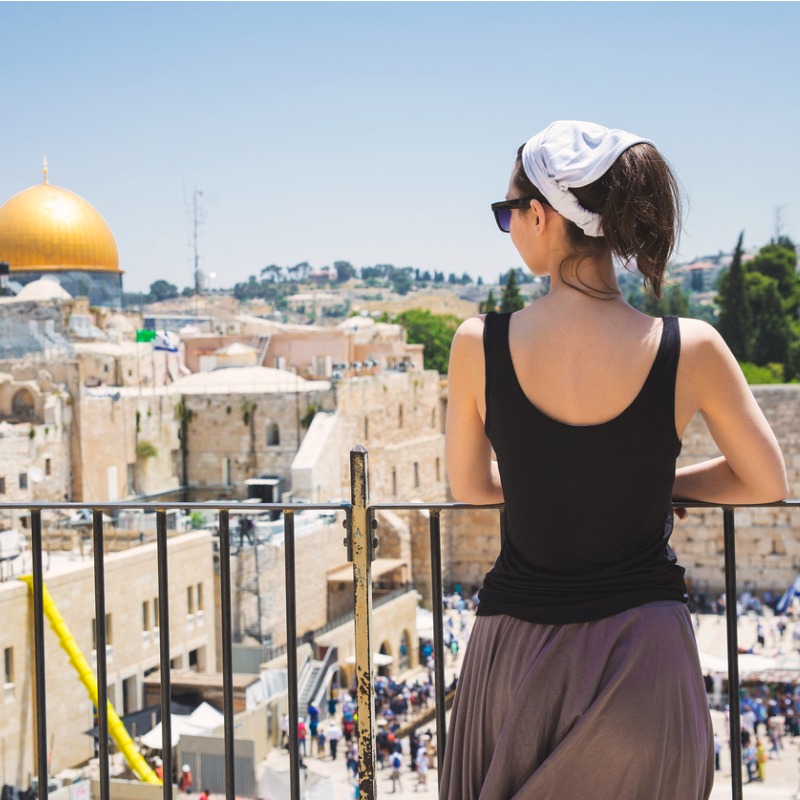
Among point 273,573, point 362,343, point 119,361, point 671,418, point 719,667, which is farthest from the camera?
point 362,343

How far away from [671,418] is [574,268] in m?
0.26

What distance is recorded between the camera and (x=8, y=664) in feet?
44.2

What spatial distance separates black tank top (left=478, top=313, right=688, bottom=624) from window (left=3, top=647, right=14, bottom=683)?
1289 cm

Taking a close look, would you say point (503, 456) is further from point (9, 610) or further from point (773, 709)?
point (773, 709)

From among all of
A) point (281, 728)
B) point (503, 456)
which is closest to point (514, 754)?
point (503, 456)

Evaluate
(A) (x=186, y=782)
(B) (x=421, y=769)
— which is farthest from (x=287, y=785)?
(B) (x=421, y=769)

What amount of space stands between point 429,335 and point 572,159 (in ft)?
187

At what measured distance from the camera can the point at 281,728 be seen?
575 inches

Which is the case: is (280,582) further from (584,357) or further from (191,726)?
(584,357)

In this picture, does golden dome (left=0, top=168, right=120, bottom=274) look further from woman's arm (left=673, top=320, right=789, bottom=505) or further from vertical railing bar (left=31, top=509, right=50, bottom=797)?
woman's arm (left=673, top=320, right=789, bottom=505)

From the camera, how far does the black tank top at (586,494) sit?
1612 mm

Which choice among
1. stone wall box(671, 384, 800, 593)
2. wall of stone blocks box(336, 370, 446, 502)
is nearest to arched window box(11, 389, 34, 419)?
wall of stone blocks box(336, 370, 446, 502)

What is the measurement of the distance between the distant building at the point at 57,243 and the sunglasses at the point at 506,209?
34.5m

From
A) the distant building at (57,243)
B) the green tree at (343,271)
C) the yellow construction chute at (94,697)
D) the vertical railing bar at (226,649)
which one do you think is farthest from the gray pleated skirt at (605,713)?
the green tree at (343,271)
